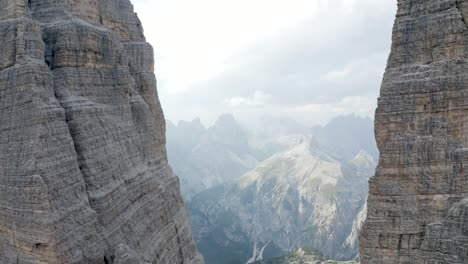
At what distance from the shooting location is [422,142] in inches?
1500

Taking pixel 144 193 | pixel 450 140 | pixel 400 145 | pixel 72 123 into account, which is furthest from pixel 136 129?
pixel 450 140

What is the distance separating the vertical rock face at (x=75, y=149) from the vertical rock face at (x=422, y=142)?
22214 mm

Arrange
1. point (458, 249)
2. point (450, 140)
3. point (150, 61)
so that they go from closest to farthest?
point (458, 249) → point (450, 140) → point (150, 61)

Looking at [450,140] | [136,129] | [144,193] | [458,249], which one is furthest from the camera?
[136,129]

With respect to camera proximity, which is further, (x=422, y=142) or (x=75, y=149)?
(x=422, y=142)

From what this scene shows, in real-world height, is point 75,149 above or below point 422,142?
below

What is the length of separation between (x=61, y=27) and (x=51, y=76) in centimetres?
532

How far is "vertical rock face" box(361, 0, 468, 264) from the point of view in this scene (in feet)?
122

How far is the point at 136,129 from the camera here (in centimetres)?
4797

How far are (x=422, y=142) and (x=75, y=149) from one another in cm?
3068

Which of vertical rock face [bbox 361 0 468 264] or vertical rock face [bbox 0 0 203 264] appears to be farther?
vertical rock face [bbox 361 0 468 264]

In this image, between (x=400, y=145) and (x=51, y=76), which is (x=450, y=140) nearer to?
(x=400, y=145)

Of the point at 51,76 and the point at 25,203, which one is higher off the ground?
the point at 51,76

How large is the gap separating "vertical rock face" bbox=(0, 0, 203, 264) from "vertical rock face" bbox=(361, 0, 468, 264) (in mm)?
22214
